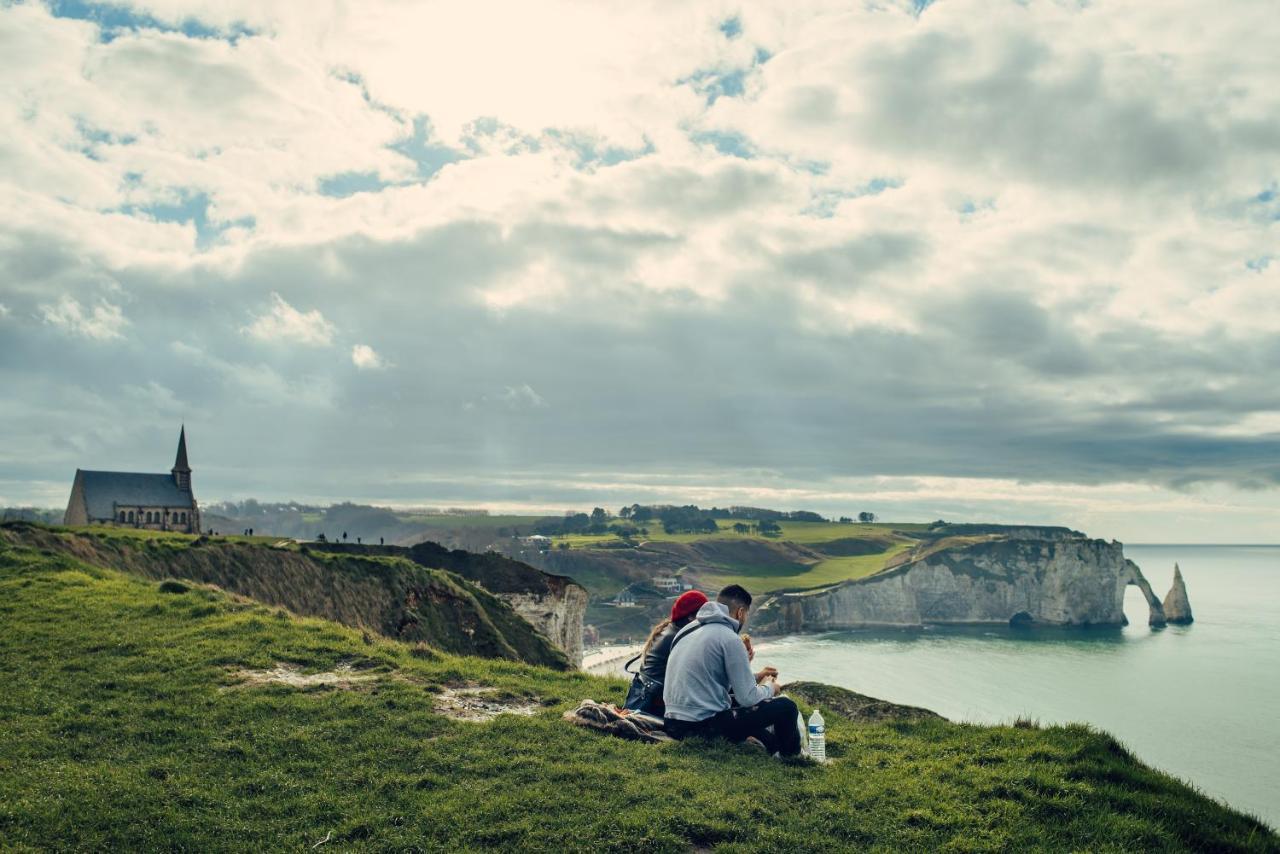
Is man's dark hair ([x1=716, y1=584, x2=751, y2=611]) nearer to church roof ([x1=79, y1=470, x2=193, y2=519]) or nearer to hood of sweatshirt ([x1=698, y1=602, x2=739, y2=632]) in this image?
hood of sweatshirt ([x1=698, y1=602, x2=739, y2=632])

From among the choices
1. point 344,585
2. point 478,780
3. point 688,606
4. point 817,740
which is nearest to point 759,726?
point 817,740

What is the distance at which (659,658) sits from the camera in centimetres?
1244

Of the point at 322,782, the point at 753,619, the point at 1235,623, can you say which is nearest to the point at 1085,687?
the point at 753,619

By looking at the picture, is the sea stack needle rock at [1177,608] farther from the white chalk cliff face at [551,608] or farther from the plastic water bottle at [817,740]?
the plastic water bottle at [817,740]

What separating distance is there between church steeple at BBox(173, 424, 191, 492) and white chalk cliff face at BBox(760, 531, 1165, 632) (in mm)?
107231

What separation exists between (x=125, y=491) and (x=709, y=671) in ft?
333

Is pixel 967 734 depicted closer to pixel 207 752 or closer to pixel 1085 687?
pixel 207 752

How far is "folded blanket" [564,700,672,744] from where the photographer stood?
11.6 m

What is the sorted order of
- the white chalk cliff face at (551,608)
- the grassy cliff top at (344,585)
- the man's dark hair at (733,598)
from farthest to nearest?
the white chalk cliff face at (551,608) < the grassy cliff top at (344,585) < the man's dark hair at (733,598)

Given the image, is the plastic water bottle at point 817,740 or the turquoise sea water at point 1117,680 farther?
the turquoise sea water at point 1117,680

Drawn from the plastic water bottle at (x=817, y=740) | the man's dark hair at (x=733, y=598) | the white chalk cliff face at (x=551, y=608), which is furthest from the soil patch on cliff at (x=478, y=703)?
the white chalk cliff face at (x=551, y=608)

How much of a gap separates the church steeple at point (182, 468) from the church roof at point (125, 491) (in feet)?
3.91

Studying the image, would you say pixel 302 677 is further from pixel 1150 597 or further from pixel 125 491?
pixel 1150 597

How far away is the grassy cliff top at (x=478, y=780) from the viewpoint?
8.41m
